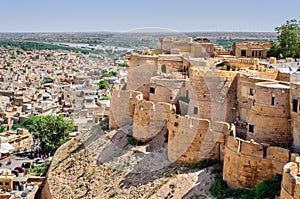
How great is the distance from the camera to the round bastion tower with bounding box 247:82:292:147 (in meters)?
17.2

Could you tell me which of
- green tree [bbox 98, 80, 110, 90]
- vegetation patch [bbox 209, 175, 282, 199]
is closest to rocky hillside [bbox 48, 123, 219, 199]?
vegetation patch [bbox 209, 175, 282, 199]

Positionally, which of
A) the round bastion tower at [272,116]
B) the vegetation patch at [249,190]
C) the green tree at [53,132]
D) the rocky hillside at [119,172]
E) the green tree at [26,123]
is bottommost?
the green tree at [26,123]

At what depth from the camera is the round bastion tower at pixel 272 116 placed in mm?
17203

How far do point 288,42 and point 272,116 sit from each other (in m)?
15.8

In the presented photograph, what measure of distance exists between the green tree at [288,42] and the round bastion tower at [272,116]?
14.4 meters

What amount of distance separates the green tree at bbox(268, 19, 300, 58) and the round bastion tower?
14399 mm

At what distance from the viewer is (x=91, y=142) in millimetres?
27500

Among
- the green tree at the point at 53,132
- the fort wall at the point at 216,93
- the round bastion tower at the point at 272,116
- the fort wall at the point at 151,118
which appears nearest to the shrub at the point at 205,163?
the round bastion tower at the point at 272,116

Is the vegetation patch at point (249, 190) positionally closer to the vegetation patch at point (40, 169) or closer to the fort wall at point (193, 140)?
the fort wall at point (193, 140)

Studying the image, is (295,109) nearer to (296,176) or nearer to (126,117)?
(296,176)

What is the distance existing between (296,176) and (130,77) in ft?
56.7

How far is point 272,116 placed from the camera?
1741cm

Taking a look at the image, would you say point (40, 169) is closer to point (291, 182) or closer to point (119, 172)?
point (119, 172)

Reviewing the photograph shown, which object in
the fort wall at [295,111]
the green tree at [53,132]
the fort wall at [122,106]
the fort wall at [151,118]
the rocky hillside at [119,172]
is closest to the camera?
the fort wall at [295,111]
